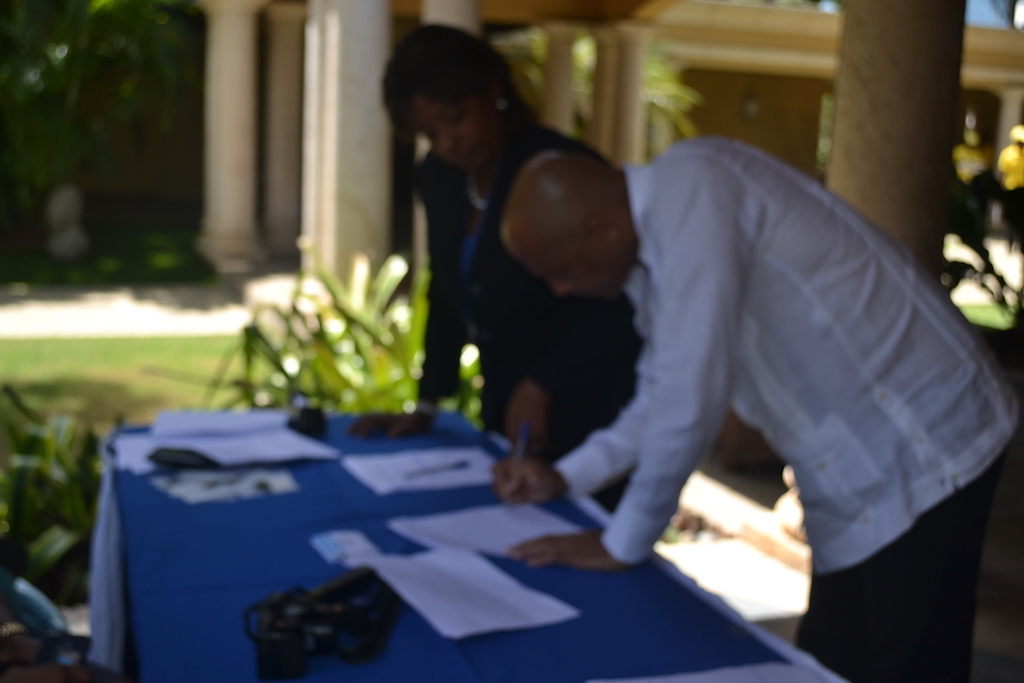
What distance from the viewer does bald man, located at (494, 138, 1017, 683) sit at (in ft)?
5.77

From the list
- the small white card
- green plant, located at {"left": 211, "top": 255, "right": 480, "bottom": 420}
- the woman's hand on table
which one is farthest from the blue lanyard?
green plant, located at {"left": 211, "top": 255, "right": 480, "bottom": 420}

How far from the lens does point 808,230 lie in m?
1.82

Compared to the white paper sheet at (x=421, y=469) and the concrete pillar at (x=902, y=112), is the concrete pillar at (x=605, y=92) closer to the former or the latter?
the concrete pillar at (x=902, y=112)

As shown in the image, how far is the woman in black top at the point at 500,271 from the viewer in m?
2.66

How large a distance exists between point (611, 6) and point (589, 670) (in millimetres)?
11704

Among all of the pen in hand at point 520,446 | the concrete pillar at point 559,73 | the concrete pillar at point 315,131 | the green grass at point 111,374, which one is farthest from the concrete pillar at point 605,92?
the pen in hand at point 520,446

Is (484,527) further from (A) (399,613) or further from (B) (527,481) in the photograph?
(A) (399,613)

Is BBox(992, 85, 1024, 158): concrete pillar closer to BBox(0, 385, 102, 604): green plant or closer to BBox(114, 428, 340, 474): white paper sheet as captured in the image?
BBox(0, 385, 102, 604): green plant

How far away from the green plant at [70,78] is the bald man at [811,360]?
11.6 m

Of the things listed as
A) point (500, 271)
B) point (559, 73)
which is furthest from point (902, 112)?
point (559, 73)

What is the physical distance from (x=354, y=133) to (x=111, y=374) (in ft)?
8.12

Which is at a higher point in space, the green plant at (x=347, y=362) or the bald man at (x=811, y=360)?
the bald man at (x=811, y=360)

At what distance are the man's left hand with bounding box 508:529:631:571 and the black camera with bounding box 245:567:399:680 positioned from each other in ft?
1.05

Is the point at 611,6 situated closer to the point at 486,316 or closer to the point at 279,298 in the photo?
the point at 279,298
